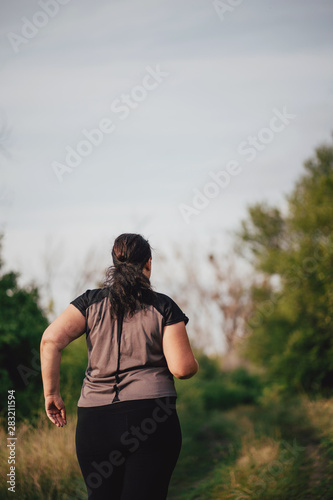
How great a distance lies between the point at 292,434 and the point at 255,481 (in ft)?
13.4

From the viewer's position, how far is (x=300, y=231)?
15.6m

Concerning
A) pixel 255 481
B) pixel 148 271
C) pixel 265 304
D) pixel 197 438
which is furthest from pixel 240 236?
pixel 148 271

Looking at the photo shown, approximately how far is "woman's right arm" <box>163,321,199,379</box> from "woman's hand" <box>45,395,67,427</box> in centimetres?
62

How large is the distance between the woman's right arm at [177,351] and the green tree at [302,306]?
12063mm

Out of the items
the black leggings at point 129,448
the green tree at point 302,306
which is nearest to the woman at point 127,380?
the black leggings at point 129,448

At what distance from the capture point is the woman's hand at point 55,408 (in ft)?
8.38

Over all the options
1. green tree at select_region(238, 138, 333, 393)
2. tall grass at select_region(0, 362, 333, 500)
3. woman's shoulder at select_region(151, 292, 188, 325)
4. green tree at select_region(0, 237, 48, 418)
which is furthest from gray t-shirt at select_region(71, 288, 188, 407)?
green tree at select_region(238, 138, 333, 393)

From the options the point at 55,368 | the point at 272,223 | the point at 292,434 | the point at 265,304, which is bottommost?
the point at 292,434

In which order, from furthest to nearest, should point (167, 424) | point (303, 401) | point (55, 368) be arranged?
point (303, 401) → point (55, 368) → point (167, 424)

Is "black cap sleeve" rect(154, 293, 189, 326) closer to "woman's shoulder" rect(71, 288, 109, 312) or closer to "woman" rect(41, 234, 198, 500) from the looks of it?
"woman" rect(41, 234, 198, 500)

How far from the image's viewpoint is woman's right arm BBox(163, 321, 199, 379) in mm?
2393

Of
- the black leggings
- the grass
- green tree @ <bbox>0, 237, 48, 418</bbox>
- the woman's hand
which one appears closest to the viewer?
the black leggings

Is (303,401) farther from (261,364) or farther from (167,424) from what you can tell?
(167,424)

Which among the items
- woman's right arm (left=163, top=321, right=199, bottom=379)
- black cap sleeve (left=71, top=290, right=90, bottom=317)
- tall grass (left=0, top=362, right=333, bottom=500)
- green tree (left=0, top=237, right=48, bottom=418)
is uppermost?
green tree (left=0, top=237, right=48, bottom=418)
